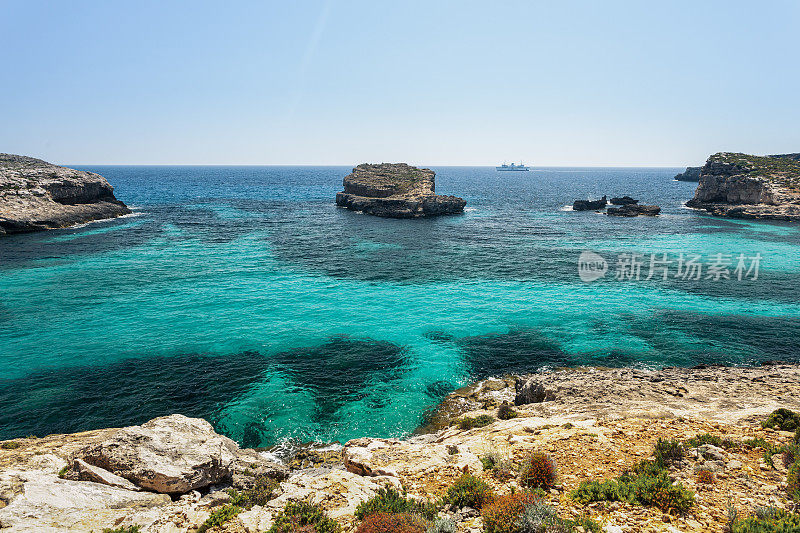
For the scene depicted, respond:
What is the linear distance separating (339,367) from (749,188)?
12696 centimetres

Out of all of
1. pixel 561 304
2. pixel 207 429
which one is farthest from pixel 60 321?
pixel 561 304

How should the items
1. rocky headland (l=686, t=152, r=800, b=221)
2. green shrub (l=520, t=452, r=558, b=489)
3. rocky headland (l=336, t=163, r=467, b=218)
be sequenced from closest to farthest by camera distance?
green shrub (l=520, t=452, r=558, b=489), rocky headland (l=686, t=152, r=800, b=221), rocky headland (l=336, t=163, r=467, b=218)

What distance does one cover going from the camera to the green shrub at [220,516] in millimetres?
10872

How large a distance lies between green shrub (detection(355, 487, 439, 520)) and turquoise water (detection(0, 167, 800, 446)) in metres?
10.9

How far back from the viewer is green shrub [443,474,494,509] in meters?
11.5

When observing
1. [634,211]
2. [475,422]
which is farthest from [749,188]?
[475,422]

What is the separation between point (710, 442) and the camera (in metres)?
14.0

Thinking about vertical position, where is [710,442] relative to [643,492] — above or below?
below

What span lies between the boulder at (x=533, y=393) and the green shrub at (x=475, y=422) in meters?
3.15

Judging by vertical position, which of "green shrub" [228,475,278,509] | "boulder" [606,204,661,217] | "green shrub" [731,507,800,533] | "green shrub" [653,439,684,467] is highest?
"boulder" [606,204,661,217]

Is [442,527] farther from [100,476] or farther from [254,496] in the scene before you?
[100,476]

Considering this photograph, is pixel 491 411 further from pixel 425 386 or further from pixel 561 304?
pixel 561 304

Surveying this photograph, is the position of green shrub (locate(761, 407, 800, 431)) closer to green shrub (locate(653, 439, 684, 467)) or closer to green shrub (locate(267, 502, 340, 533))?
green shrub (locate(653, 439, 684, 467))

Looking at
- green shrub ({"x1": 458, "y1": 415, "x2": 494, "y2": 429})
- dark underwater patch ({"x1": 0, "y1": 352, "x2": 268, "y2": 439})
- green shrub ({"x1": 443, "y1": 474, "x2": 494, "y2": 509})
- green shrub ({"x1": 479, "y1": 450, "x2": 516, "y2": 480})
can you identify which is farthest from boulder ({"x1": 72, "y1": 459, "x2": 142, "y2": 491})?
green shrub ({"x1": 458, "y1": 415, "x2": 494, "y2": 429})
